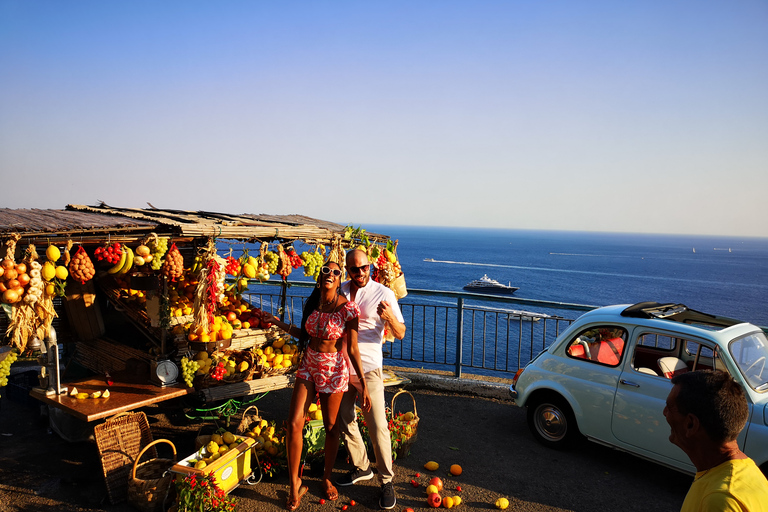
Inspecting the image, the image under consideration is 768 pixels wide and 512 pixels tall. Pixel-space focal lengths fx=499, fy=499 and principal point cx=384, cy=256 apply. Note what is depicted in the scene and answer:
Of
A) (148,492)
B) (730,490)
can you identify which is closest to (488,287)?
(148,492)

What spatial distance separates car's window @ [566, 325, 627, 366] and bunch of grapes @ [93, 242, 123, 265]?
16.7ft

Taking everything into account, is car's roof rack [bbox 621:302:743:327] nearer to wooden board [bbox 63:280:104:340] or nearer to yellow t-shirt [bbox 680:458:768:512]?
yellow t-shirt [bbox 680:458:768:512]

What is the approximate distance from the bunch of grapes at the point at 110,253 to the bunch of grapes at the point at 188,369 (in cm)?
151

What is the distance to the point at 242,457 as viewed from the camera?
5.03m

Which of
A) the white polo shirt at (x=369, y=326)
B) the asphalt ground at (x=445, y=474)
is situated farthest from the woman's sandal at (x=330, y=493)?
the white polo shirt at (x=369, y=326)

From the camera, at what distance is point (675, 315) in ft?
18.3

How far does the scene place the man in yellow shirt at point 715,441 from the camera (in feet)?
5.74

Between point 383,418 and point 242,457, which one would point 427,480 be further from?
point 242,457

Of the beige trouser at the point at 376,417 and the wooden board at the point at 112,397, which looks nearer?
the beige trouser at the point at 376,417

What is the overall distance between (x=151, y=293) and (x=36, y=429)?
8.38 ft

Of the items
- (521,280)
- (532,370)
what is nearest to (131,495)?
(532,370)

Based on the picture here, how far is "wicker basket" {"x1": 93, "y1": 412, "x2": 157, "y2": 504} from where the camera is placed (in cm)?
491

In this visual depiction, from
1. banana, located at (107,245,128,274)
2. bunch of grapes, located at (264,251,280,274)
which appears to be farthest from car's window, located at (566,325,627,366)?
banana, located at (107,245,128,274)

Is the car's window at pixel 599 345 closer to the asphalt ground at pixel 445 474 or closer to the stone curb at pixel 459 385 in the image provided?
the asphalt ground at pixel 445 474
